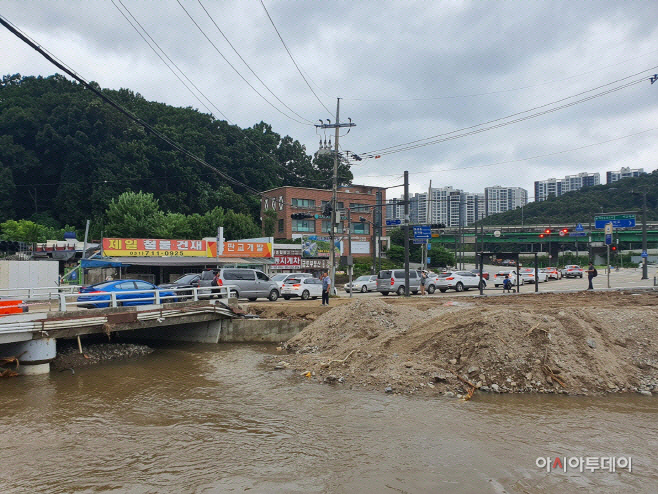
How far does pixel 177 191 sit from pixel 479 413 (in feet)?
229

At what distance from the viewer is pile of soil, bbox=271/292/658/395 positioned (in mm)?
12070

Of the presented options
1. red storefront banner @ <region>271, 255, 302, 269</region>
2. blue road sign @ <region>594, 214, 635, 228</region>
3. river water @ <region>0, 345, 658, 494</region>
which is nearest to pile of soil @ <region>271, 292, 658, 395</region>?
river water @ <region>0, 345, 658, 494</region>

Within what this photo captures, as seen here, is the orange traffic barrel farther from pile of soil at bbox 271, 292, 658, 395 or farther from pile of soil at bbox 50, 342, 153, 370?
pile of soil at bbox 271, 292, 658, 395

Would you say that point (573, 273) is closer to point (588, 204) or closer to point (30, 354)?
A: point (588, 204)

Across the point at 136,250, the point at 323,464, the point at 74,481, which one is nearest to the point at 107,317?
the point at 74,481

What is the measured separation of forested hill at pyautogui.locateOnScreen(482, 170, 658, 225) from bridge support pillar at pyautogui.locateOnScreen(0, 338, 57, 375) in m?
76.1

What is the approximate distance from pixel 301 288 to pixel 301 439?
68.9 ft

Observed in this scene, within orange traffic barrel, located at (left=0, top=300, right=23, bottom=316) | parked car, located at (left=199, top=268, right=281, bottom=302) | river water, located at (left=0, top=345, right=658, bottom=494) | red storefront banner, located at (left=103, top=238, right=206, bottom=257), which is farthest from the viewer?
red storefront banner, located at (left=103, top=238, right=206, bottom=257)

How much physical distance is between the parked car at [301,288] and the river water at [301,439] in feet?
53.2

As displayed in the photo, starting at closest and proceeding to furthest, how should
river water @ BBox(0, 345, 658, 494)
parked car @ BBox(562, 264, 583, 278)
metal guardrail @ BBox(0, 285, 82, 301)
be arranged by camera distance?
river water @ BBox(0, 345, 658, 494) → metal guardrail @ BBox(0, 285, 82, 301) → parked car @ BBox(562, 264, 583, 278)

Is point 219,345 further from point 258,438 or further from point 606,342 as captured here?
point 606,342

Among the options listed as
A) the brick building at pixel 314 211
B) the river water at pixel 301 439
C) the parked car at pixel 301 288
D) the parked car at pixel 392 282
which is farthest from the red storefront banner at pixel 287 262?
the river water at pixel 301 439

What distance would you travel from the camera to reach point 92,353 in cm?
1706

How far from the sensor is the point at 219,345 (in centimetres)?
2064
